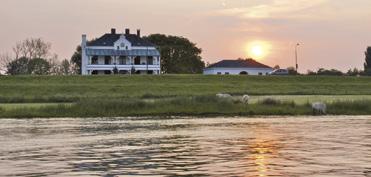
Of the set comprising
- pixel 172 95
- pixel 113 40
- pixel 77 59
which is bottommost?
pixel 172 95

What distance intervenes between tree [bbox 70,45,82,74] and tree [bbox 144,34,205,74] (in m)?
16.6

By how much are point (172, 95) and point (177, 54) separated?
85.7 metres

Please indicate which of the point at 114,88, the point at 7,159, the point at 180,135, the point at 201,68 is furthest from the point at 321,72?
the point at 7,159

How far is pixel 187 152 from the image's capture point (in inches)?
859

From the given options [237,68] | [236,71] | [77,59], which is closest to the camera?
[77,59]

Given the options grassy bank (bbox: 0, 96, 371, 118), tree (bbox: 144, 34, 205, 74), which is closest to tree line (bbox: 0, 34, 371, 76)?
tree (bbox: 144, 34, 205, 74)

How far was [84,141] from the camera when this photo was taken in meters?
27.1

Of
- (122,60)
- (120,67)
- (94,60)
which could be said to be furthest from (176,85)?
(122,60)

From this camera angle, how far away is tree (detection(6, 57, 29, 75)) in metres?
176

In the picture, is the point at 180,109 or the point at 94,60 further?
the point at 94,60

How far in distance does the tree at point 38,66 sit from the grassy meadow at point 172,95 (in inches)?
2584

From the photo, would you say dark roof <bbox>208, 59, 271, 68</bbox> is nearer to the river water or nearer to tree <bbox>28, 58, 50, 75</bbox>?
tree <bbox>28, 58, 50, 75</bbox>

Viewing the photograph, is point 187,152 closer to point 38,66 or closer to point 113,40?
point 113,40

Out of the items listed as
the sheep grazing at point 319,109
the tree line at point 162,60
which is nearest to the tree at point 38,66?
the tree line at point 162,60
